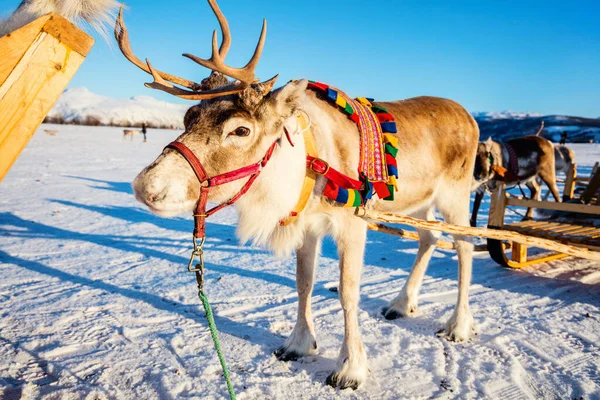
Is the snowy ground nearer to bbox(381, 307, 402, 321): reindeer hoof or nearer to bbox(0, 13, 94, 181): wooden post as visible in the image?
bbox(381, 307, 402, 321): reindeer hoof

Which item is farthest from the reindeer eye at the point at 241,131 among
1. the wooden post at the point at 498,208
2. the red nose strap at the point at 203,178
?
the wooden post at the point at 498,208

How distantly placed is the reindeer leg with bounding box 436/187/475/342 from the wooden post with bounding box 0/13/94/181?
11.2 feet

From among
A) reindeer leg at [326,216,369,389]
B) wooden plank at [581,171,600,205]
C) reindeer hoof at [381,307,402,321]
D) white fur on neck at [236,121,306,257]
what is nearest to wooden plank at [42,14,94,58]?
white fur on neck at [236,121,306,257]

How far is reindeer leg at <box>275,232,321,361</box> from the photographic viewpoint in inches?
126

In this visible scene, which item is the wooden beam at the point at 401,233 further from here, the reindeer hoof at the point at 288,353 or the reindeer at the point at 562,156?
the reindeer at the point at 562,156

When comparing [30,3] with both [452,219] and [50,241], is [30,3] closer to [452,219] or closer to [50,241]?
[452,219]

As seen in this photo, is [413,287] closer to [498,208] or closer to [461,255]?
[461,255]

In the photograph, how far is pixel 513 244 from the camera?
5188mm

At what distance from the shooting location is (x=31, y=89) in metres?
1.43

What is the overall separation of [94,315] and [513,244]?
209 inches

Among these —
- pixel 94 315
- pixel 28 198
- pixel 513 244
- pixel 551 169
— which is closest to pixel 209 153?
pixel 94 315

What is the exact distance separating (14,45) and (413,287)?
12.8ft

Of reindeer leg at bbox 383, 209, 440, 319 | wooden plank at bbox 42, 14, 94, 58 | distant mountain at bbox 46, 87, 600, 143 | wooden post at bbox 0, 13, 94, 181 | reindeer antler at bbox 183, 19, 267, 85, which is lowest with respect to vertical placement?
reindeer leg at bbox 383, 209, 440, 319

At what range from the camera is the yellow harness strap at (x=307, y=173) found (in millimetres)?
2637
